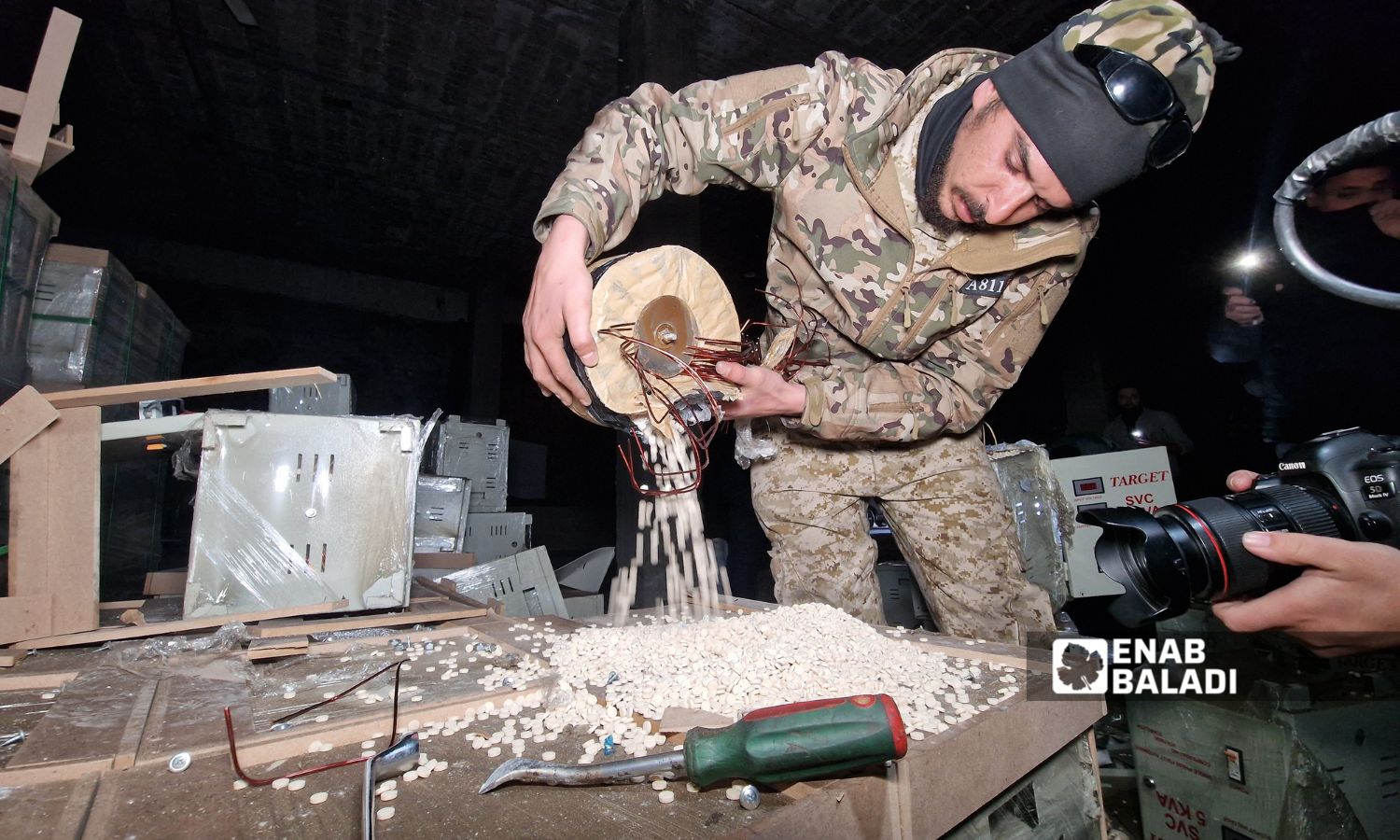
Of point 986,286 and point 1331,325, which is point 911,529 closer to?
point 986,286

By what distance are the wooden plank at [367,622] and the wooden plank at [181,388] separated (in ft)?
2.12

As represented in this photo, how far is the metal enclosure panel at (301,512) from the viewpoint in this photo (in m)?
1.81

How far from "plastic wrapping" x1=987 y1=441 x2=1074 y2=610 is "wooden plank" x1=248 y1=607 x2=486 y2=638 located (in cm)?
252

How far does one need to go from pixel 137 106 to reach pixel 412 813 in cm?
648

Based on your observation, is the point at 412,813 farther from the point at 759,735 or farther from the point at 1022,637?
the point at 1022,637

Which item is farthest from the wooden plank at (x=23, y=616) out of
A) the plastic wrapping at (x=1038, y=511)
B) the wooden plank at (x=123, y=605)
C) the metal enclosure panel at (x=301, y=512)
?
the plastic wrapping at (x=1038, y=511)

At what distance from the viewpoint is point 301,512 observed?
1926 mm

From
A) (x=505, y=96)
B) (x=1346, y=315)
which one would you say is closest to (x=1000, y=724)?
(x=1346, y=315)

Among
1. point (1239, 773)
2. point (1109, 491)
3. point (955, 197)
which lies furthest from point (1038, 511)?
point (955, 197)

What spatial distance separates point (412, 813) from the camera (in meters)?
0.70

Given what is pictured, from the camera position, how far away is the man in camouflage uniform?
4.63 ft

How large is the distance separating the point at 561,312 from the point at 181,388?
1.23m

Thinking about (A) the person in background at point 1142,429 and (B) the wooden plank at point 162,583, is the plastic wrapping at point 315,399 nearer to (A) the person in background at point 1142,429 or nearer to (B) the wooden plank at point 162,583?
(B) the wooden plank at point 162,583

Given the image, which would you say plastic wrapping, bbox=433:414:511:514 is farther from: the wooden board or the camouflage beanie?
the camouflage beanie
